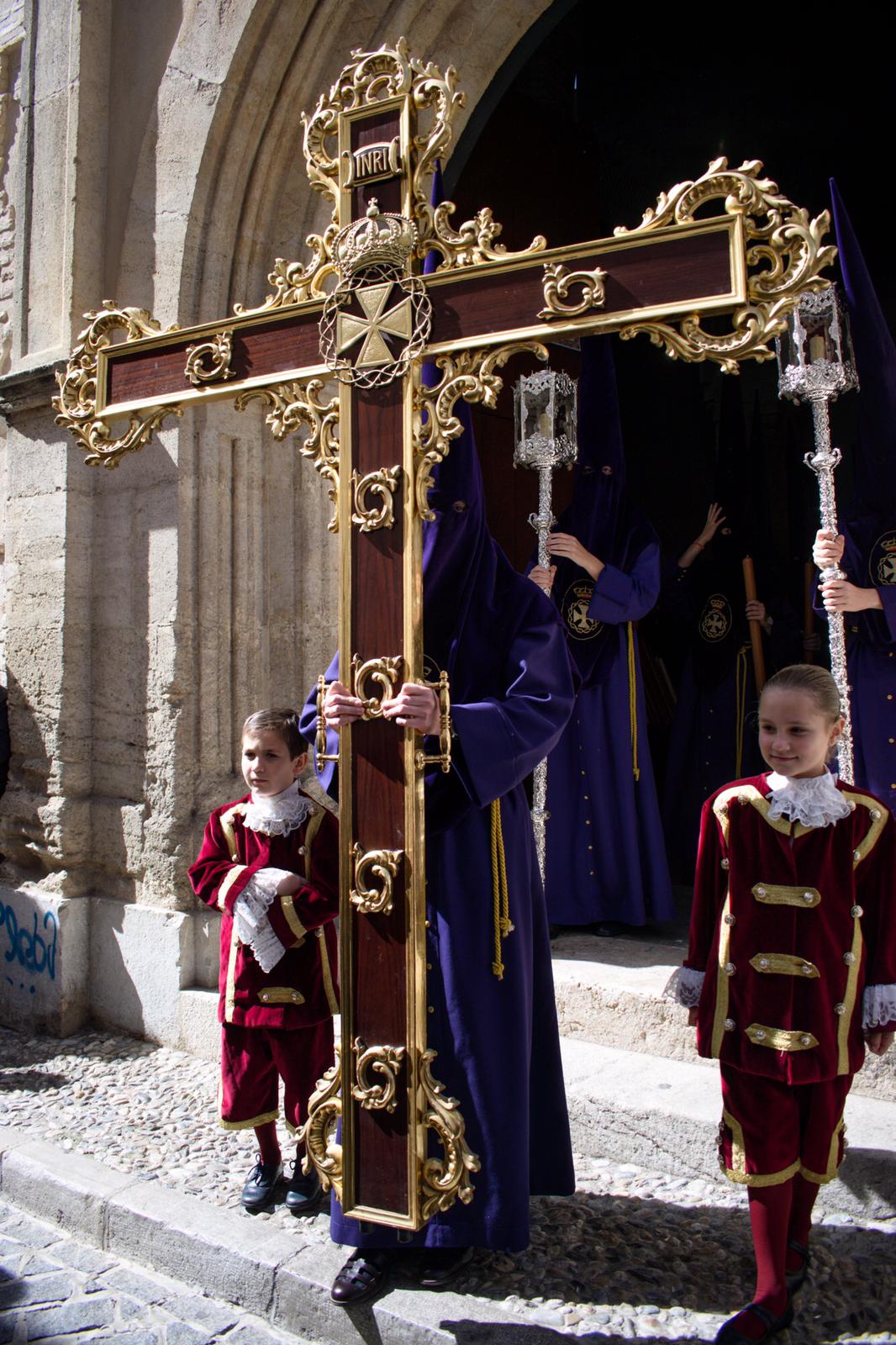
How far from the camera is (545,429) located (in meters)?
4.23

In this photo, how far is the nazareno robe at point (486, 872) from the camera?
91.8 inches

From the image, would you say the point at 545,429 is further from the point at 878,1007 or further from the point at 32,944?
the point at 32,944

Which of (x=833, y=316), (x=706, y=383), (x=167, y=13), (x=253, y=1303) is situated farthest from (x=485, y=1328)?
(x=706, y=383)

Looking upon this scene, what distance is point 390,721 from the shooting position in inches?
84.2

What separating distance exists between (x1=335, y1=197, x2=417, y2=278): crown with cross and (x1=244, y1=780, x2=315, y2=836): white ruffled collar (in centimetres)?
144

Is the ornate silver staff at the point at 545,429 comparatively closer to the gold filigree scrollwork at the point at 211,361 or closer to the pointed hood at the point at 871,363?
the pointed hood at the point at 871,363

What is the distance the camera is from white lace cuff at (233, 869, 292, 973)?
2875 millimetres

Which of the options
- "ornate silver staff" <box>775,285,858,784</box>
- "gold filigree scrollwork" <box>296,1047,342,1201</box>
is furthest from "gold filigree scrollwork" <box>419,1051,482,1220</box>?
"ornate silver staff" <box>775,285,858,784</box>

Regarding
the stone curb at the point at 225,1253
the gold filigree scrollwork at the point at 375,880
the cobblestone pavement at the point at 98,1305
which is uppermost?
the gold filigree scrollwork at the point at 375,880

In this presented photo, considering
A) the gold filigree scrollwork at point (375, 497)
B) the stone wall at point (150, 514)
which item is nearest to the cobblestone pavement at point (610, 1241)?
the stone wall at point (150, 514)

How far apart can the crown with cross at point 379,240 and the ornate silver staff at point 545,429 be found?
6.84 feet

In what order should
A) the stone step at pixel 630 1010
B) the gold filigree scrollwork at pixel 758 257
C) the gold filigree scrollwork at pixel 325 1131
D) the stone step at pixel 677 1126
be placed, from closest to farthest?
1. the gold filigree scrollwork at pixel 758 257
2. the gold filigree scrollwork at pixel 325 1131
3. the stone step at pixel 677 1126
4. the stone step at pixel 630 1010

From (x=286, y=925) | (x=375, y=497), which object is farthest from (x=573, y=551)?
(x=375, y=497)

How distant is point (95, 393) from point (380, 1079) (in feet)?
5.47
